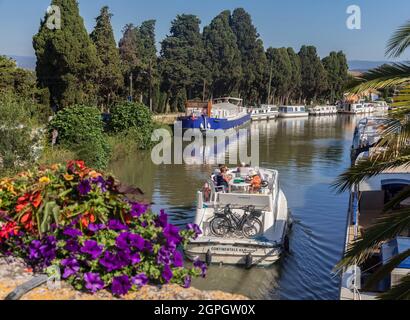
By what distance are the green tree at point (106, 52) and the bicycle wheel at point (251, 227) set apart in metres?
31.5

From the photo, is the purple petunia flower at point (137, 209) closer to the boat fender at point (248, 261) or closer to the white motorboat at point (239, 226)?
the white motorboat at point (239, 226)

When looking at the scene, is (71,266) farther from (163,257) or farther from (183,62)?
(183,62)

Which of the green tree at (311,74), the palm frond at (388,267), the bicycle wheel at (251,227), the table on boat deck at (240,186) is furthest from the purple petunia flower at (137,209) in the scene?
the green tree at (311,74)

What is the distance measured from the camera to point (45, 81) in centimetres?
3962

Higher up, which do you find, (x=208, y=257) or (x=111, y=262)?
(x=111, y=262)

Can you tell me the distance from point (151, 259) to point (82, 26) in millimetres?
35537

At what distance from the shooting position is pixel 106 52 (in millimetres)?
45281

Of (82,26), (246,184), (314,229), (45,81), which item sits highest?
(82,26)

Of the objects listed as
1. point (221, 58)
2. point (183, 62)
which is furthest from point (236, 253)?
point (221, 58)

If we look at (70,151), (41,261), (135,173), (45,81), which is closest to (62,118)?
(70,151)

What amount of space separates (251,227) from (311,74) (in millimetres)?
99697

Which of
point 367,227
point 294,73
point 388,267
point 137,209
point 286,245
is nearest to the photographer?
point 137,209

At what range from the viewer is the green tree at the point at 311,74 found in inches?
4365

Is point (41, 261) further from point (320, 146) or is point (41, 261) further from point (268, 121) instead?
point (268, 121)
